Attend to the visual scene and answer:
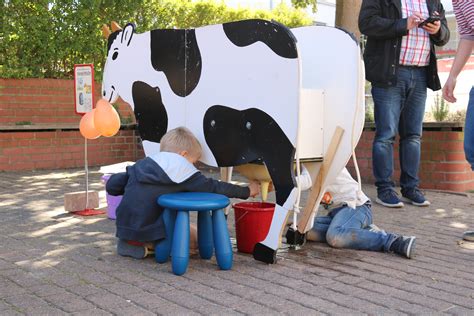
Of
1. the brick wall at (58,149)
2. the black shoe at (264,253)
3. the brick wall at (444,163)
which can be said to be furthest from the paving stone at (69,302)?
the brick wall at (58,149)

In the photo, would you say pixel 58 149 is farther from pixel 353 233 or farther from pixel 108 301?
pixel 108 301

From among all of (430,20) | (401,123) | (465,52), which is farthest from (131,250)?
(430,20)

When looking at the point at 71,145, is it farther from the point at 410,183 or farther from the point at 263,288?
the point at 263,288

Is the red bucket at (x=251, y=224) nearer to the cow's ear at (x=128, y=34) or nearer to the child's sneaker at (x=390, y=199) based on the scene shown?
the cow's ear at (x=128, y=34)

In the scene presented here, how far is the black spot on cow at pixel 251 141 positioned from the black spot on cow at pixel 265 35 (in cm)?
41

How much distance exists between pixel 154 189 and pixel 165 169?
142mm

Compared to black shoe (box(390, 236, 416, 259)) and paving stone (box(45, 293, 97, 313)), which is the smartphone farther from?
paving stone (box(45, 293, 97, 313))

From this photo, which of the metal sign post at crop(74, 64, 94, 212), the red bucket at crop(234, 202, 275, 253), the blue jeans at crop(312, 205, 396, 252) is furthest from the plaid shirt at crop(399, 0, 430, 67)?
the metal sign post at crop(74, 64, 94, 212)

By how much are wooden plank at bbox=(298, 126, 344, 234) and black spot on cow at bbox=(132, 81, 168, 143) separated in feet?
3.96

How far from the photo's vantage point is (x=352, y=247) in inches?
166

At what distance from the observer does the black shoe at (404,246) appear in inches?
156

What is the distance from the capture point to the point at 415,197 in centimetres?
596

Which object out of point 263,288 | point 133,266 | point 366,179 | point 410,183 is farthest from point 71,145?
point 263,288

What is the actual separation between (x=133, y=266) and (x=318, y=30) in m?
1.96
